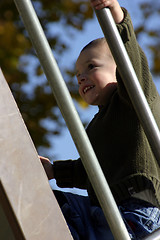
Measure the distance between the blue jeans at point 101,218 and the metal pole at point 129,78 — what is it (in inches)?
20.1

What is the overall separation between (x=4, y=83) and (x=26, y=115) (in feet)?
8.68

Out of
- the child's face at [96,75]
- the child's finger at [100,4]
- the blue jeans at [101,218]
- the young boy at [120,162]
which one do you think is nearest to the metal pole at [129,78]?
the child's finger at [100,4]

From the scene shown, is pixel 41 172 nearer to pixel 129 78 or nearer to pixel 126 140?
pixel 129 78

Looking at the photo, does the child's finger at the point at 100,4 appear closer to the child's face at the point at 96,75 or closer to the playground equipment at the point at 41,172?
the playground equipment at the point at 41,172

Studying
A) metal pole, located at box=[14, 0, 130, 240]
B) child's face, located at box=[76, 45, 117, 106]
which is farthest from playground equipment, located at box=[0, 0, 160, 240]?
child's face, located at box=[76, 45, 117, 106]

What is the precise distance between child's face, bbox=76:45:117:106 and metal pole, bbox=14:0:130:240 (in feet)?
3.66

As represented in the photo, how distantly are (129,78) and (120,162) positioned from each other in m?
0.74

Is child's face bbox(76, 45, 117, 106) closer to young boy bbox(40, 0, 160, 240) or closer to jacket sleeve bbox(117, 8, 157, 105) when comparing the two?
young boy bbox(40, 0, 160, 240)

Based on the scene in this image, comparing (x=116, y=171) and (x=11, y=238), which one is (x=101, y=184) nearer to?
(x=11, y=238)

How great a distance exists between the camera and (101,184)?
3.88 feet

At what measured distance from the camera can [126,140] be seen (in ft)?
6.65

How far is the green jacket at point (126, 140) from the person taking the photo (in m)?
1.92

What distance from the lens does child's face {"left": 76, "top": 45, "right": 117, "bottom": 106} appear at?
231cm

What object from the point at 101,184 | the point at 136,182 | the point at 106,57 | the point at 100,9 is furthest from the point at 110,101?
the point at 101,184
